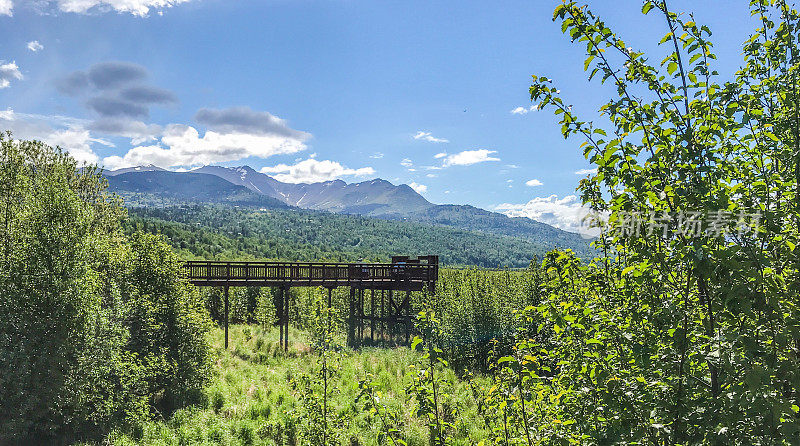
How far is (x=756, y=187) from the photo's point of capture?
2.86 m

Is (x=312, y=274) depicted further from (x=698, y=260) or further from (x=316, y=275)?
(x=698, y=260)

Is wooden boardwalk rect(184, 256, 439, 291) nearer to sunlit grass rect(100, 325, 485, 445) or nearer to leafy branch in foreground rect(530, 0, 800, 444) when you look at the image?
sunlit grass rect(100, 325, 485, 445)

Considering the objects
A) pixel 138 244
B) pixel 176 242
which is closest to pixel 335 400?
pixel 138 244

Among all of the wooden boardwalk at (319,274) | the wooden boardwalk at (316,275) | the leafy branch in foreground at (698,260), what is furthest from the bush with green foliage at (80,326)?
the leafy branch in foreground at (698,260)

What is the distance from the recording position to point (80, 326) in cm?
1367

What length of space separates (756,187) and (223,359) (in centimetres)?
2361

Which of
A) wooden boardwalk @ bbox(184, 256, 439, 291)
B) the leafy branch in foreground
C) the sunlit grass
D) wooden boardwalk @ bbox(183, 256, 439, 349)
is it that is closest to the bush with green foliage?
the sunlit grass

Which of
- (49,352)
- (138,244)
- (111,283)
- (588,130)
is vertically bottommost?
(49,352)

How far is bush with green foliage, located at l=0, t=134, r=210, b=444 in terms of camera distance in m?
12.9

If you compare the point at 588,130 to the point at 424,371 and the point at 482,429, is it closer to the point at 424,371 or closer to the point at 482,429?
the point at 424,371

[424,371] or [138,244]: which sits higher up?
[138,244]

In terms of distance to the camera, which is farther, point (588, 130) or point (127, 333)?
point (127, 333)

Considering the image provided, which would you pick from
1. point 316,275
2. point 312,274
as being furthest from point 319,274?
point 312,274

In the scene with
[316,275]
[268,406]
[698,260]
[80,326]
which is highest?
[698,260]
